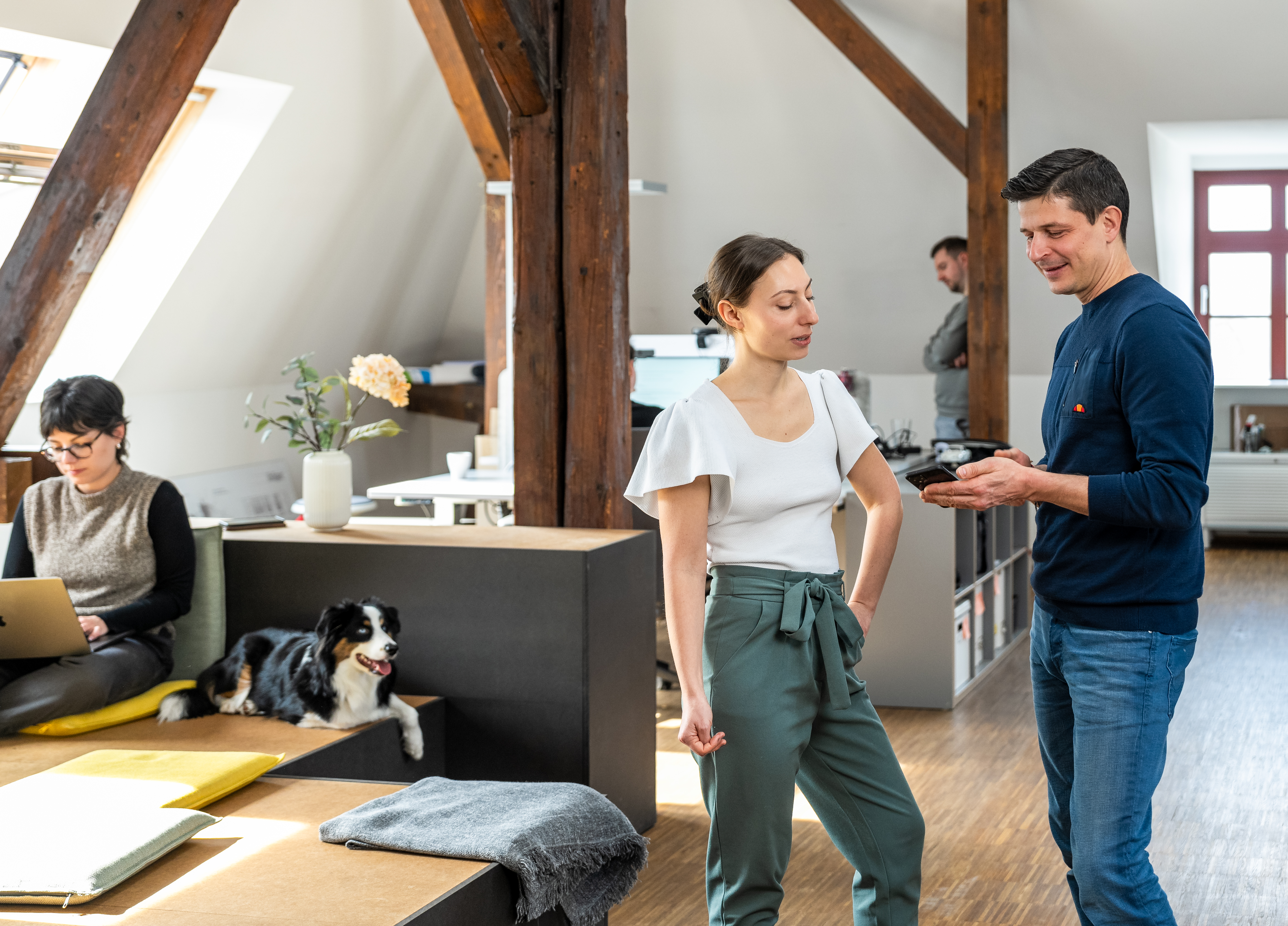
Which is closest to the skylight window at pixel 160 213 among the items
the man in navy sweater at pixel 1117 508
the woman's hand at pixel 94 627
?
the woman's hand at pixel 94 627

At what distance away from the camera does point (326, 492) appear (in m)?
3.56

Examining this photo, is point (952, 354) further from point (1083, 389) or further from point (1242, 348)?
point (1083, 389)

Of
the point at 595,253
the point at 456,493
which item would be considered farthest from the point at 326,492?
the point at 456,493

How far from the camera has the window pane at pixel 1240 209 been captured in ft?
27.1

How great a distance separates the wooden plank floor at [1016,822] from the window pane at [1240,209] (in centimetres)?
401

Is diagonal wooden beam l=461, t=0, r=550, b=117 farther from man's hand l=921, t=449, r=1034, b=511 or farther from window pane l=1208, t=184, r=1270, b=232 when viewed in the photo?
window pane l=1208, t=184, r=1270, b=232

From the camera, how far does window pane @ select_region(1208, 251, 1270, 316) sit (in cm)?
831

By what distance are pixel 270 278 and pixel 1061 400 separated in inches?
213

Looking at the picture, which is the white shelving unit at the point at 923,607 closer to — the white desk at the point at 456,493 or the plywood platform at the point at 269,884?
the white desk at the point at 456,493

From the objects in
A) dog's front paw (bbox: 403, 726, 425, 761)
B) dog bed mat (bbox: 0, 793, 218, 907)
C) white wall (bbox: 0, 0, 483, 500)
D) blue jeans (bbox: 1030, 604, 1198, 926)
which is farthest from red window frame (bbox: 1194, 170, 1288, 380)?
dog bed mat (bbox: 0, 793, 218, 907)

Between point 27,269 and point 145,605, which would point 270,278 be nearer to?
point 27,269

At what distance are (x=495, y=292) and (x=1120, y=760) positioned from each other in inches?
218

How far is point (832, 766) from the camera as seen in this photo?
1.99 meters

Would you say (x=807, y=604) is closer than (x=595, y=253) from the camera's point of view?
Yes
